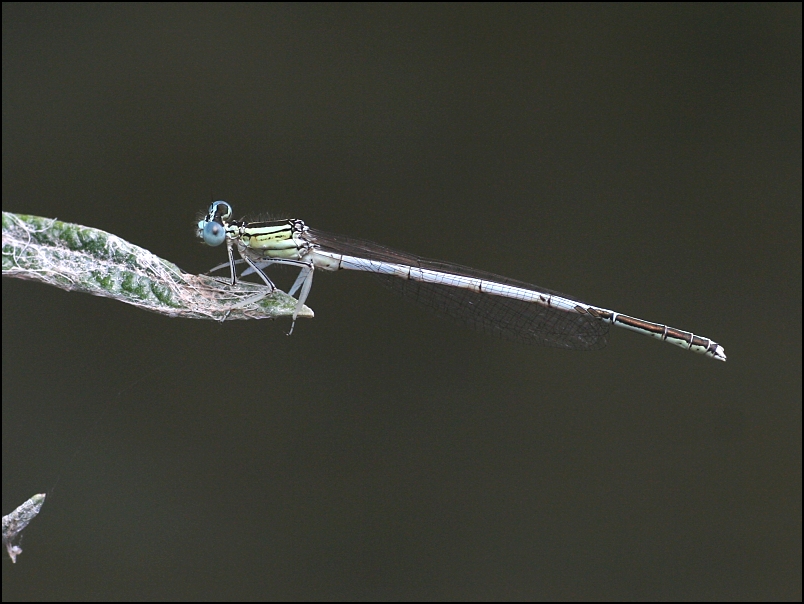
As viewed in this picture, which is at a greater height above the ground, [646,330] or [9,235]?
[646,330]

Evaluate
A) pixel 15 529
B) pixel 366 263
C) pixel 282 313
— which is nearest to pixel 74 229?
pixel 282 313

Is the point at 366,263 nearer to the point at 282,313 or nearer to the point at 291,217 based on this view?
the point at 291,217

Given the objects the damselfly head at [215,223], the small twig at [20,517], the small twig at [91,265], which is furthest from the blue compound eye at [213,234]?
the small twig at [20,517]

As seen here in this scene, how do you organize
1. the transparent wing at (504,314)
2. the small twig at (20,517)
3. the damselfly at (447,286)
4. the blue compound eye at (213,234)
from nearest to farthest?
the small twig at (20,517) < the blue compound eye at (213,234) < the damselfly at (447,286) < the transparent wing at (504,314)

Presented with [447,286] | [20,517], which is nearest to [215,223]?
[447,286]

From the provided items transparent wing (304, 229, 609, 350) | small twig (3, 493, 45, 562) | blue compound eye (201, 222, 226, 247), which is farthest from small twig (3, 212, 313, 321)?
transparent wing (304, 229, 609, 350)

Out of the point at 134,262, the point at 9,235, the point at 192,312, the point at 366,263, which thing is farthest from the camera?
the point at 366,263

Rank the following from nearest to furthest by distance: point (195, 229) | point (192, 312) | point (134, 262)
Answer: point (134, 262) < point (192, 312) < point (195, 229)

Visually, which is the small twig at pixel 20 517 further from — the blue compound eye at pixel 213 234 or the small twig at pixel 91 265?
the blue compound eye at pixel 213 234
